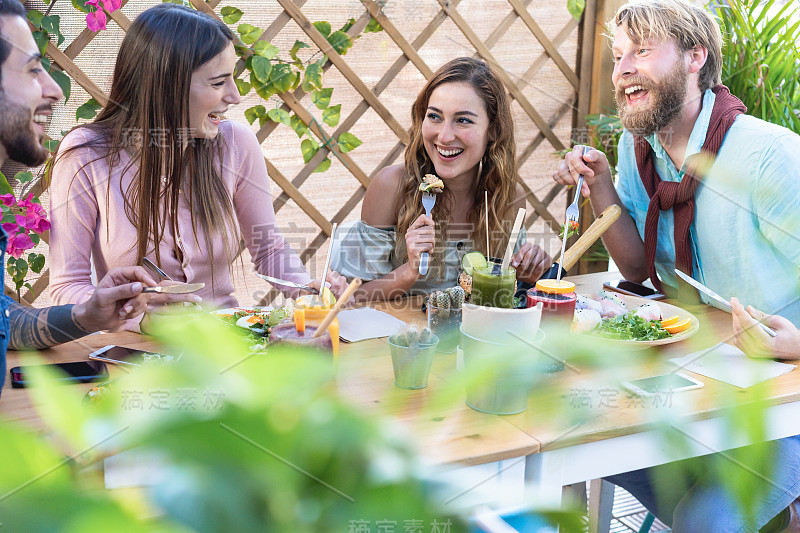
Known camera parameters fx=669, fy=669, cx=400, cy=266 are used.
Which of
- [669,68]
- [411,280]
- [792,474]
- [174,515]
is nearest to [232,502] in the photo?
[174,515]

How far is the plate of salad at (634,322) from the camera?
2.92 ft

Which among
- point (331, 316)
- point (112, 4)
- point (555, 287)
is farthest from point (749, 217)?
point (112, 4)

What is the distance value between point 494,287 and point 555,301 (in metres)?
0.08

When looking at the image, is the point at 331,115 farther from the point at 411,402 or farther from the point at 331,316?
the point at 411,402

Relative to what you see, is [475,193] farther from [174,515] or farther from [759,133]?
[174,515]

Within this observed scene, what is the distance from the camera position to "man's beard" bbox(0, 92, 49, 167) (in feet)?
2.55

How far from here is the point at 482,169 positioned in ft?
4.40

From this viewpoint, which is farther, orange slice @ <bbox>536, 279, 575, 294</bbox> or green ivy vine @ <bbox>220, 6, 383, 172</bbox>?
green ivy vine @ <bbox>220, 6, 383, 172</bbox>

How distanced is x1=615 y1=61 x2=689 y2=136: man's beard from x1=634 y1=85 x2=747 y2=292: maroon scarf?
0.21ft

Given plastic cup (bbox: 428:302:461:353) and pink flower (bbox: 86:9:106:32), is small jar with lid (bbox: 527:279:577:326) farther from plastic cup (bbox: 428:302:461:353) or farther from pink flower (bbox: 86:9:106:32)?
pink flower (bbox: 86:9:106:32)

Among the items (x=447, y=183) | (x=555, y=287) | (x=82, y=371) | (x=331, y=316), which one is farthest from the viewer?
(x=447, y=183)

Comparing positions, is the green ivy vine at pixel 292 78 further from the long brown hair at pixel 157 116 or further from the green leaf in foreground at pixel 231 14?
the long brown hair at pixel 157 116

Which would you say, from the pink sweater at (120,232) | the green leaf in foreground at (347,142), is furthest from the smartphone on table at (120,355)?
the green leaf in foreground at (347,142)

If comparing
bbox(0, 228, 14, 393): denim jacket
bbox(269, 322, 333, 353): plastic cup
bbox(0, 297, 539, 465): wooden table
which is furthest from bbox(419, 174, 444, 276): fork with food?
bbox(0, 228, 14, 393): denim jacket
